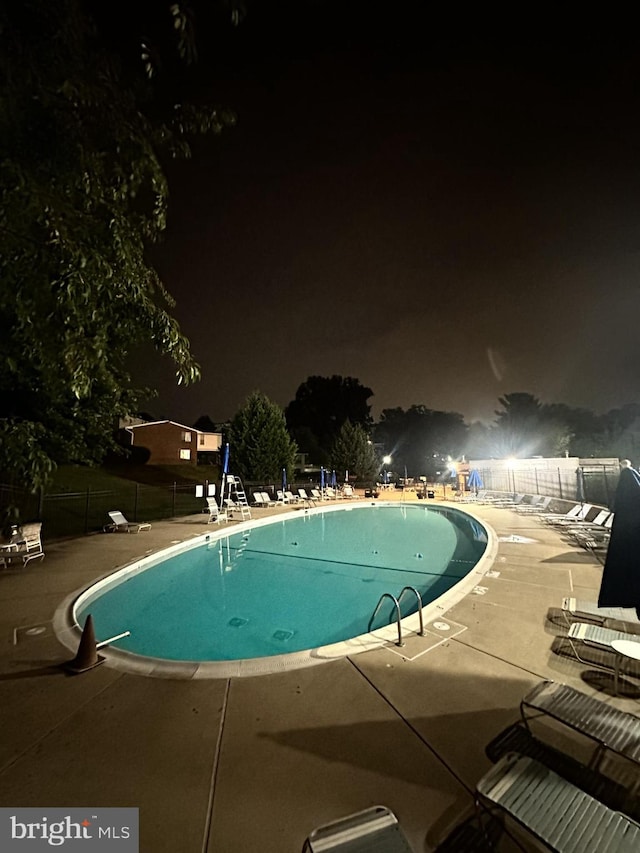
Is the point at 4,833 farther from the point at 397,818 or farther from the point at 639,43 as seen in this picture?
the point at 639,43

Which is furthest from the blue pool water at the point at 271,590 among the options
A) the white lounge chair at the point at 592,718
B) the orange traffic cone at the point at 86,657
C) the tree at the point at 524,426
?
the tree at the point at 524,426

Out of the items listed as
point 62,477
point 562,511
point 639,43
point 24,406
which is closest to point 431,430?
point 562,511

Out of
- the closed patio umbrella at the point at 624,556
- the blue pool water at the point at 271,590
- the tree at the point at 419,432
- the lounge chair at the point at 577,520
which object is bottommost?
the blue pool water at the point at 271,590

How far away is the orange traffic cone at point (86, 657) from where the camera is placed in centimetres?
426

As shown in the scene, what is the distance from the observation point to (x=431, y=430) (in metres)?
65.6

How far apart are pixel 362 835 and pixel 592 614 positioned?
4.59 metres

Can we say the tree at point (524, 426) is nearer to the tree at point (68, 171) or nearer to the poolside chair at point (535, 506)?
the poolside chair at point (535, 506)

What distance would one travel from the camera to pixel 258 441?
24.8 m

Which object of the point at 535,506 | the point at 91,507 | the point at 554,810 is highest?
the point at 535,506

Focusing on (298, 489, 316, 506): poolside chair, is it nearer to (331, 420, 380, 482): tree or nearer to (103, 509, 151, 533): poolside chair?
(331, 420, 380, 482): tree

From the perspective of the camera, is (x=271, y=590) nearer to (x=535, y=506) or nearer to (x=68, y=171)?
(x=68, y=171)

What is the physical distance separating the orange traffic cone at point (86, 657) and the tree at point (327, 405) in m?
58.9

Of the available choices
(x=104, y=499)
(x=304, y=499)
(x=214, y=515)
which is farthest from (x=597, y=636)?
(x=104, y=499)

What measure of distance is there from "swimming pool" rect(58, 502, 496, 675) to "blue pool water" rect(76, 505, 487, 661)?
24 millimetres
